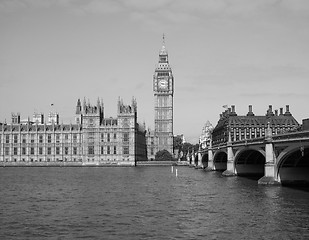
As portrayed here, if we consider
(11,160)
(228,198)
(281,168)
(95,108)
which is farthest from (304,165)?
(11,160)

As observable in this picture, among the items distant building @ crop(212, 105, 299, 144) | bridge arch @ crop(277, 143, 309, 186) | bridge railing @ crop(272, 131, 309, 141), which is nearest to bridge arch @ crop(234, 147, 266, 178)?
bridge arch @ crop(277, 143, 309, 186)

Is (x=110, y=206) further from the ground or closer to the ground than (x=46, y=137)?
closer to the ground

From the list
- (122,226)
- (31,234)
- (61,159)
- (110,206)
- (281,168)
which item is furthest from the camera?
(61,159)

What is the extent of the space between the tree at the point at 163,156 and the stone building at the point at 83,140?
1037cm

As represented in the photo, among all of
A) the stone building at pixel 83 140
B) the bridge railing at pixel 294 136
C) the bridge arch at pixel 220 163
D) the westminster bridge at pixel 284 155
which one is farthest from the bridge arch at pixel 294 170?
the stone building at pixel 83 140

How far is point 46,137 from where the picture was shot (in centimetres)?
18225

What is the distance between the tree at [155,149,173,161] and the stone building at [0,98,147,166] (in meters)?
10.4

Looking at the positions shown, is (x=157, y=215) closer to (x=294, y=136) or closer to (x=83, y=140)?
(x=294, y=136)

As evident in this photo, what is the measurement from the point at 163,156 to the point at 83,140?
110 ft

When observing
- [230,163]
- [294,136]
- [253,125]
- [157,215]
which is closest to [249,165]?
[230,163]

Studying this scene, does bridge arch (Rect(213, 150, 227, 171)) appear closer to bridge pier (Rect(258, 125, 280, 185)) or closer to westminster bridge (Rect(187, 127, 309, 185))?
westminster bridge (Rect(187, 127, 309, 185))

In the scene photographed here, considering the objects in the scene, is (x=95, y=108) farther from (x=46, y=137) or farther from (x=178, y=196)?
(x=178, y=196)

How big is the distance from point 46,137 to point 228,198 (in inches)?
5471

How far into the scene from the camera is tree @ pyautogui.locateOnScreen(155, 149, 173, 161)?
7549 inches
